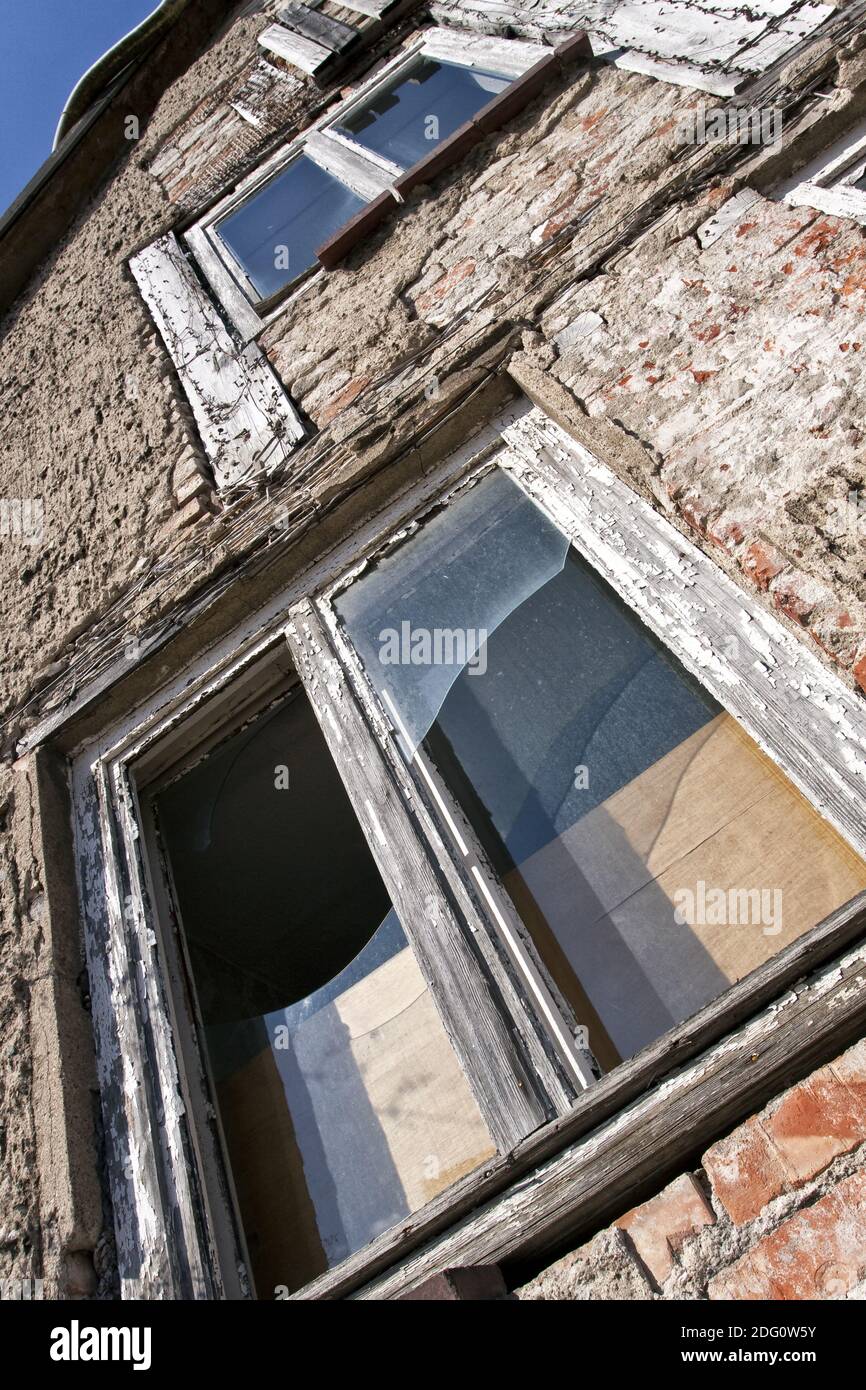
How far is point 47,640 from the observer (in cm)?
299

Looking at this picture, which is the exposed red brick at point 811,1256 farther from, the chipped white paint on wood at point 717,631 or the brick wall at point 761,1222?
the chipped white paint on wood at point 717,631

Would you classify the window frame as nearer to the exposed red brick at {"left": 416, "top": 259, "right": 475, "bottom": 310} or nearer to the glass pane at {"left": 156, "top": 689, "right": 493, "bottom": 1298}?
the exposed red brick at {"left": 416, "top": 259, "right": 475, "bottom": 310}

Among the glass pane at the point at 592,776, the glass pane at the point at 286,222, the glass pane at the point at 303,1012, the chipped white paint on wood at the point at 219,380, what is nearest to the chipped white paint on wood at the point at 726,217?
the glass pane at the point at 592,776

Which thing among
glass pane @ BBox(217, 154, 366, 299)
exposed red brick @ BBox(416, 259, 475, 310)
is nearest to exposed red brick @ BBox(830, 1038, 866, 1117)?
exposed red brick @ BBox(416, 259, 475, 310)

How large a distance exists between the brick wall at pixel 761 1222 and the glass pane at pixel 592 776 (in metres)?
0.28

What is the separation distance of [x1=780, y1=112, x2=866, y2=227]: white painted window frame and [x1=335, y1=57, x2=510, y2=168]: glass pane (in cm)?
177

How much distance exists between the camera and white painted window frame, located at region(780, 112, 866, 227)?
6.90 feet

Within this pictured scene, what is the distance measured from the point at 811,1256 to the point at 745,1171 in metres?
0.13

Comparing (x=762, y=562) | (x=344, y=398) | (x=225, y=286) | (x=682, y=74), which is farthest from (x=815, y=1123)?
(x=225, y=286)

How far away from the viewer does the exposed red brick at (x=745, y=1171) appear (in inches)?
51.0
